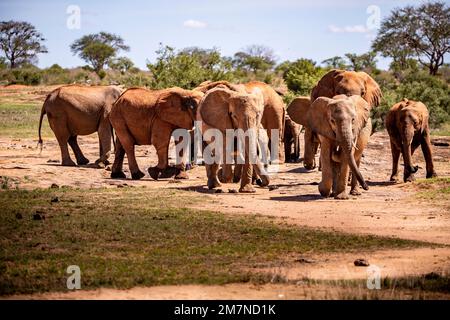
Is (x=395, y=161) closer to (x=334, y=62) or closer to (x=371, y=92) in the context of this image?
(x=371, y=92)

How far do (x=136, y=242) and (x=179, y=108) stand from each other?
7403mm

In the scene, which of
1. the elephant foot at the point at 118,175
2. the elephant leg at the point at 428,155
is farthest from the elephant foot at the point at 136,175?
the elephant leg at the point at 428,155

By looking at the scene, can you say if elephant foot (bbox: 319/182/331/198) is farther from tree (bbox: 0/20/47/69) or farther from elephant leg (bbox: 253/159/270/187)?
tree (bbox: 0/20/47/69)

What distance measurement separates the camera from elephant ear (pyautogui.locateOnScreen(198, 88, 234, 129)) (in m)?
16.6

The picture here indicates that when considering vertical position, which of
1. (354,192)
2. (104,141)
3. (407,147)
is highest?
(104,141)

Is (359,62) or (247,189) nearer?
(247,189)

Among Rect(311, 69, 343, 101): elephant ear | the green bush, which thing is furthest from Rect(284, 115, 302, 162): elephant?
the green bush

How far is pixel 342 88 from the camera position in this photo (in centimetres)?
1888

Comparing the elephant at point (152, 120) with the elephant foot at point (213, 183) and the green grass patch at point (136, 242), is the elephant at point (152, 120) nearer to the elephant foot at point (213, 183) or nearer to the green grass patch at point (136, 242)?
the elephant foot at point (213, 183)

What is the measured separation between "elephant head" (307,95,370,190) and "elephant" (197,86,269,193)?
3.37 ft

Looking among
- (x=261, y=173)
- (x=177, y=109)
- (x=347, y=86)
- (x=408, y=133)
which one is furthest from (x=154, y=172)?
(x=408, y=133)

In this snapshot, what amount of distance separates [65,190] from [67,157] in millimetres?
4502
